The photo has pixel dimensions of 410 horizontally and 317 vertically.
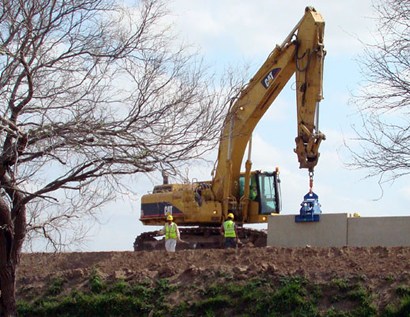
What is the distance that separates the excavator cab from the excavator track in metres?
0.95

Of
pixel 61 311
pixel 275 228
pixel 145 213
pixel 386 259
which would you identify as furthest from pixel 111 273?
pixel 145 213

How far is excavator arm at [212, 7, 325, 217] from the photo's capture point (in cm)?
2598

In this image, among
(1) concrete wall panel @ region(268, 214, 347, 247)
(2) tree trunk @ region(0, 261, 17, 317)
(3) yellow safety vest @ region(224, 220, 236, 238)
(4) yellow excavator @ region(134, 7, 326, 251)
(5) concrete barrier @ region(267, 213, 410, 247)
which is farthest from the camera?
(3) yellow safety vest @ region(224, 220, 236, 238)

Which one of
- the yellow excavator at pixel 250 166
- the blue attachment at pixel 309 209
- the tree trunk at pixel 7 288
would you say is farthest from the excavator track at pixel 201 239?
the tree trunk at pixel 7 288

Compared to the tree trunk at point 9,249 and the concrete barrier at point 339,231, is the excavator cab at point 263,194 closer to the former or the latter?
the concrete barrier at point 339,231

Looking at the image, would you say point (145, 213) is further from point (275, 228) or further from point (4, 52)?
point (4, 52)

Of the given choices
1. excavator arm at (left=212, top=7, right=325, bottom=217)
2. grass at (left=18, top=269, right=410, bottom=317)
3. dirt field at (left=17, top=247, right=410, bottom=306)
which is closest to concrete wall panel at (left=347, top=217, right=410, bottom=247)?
excavator arm at (left=212, top=7, right=325, bottom=217)

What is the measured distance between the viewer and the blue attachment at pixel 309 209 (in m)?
24.9

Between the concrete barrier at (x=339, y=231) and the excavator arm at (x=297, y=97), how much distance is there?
1.50m

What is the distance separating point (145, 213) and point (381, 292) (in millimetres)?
15181

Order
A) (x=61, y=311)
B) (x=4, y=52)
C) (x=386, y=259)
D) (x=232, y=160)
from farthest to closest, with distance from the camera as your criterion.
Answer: (x=232, y=160) < (x=61, y=311) < (x=386, y=259) < (x=4, y=52)

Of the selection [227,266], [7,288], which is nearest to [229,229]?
[227,266]

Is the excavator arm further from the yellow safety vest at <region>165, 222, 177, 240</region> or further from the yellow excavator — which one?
the yellow safety vest at <region>165, 222, 177, 240</region>

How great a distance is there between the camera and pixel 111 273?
75.5 ft
